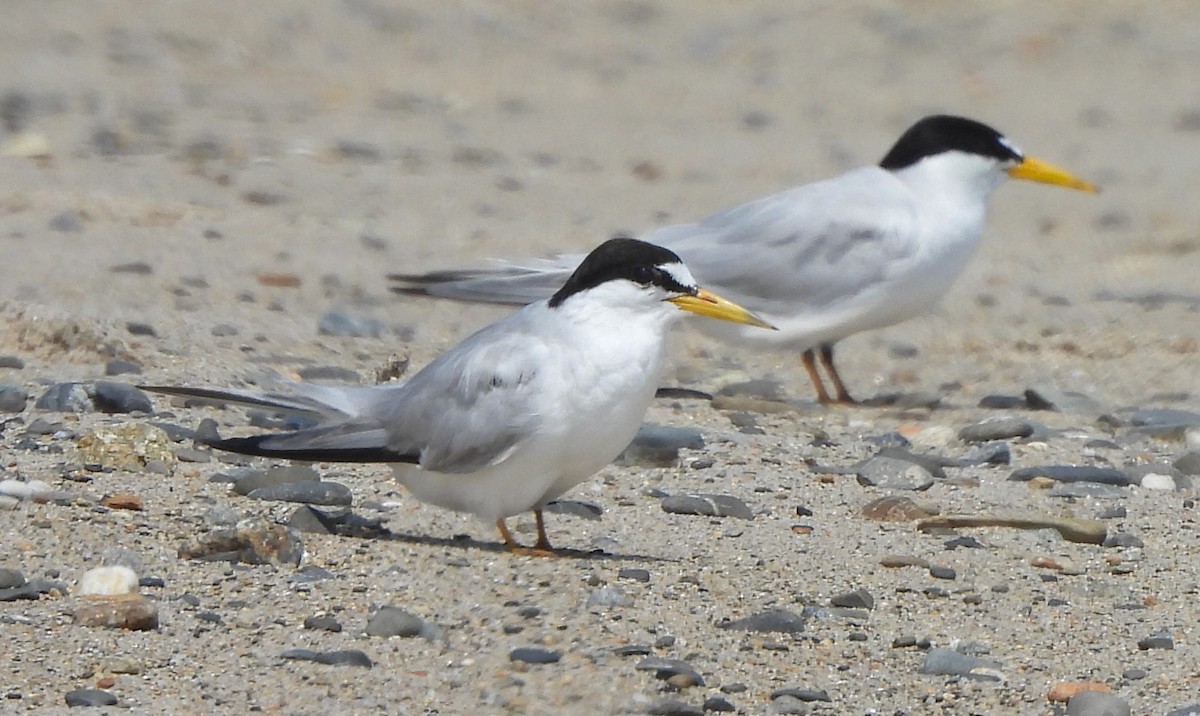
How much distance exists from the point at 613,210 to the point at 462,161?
4.50 feet

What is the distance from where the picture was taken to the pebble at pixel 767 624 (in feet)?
11.9

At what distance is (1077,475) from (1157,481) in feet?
0.63

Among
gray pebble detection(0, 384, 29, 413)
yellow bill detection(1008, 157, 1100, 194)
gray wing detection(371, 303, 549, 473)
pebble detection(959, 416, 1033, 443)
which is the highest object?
yellow bill detection(1008, 157, 1100, 194)

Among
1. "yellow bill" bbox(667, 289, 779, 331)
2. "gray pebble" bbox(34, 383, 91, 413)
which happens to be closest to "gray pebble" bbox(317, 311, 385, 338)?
"gray pebble" bbox(34, 383, 91, 413)

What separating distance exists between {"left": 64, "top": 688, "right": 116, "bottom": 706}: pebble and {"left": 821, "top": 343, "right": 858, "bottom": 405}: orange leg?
3.25m

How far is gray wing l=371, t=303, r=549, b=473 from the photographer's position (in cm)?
390

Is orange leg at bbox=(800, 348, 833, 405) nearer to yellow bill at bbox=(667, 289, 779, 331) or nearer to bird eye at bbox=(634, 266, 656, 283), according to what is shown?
yellow bill at bbox=(667, 289, 779, 331)

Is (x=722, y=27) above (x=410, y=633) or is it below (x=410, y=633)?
above

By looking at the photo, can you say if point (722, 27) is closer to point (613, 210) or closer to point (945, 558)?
point (613, 210)

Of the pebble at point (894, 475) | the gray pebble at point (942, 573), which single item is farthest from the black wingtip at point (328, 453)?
the pebble at point (894, 475)

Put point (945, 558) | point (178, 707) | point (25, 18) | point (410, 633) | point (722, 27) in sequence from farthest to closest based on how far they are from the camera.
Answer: point (722, 27)
point (25, 18)
point (945, 558)
point (410, 633)
point (178, 707)

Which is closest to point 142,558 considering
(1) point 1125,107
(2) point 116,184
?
(2) point 116,184

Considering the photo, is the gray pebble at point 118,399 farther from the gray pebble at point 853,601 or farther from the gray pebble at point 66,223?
the gray pebble at point 66,223

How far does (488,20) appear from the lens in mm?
14859
